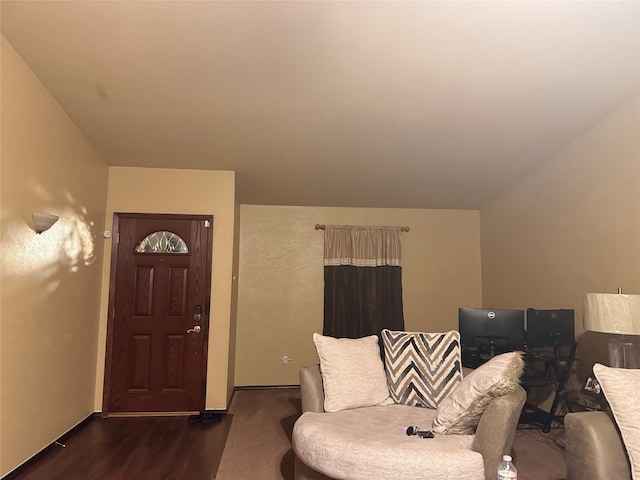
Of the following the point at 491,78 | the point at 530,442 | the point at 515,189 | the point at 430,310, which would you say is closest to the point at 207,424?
the point at 530,442

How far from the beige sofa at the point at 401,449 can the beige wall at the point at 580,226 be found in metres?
1.98

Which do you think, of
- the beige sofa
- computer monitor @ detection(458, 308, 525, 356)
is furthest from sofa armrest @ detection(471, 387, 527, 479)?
computer monitor @ detection(458, 308, 525, 356)

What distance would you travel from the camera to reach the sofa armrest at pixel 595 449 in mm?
1859

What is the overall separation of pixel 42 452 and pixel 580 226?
476 centimetres

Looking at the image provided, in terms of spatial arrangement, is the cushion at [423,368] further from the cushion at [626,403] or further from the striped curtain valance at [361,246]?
the striped curtain valance at [361,246]

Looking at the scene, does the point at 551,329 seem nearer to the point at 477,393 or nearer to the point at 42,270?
the point at 477,393

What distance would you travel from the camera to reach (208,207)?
4.51m

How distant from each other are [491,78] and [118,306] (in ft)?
12.8

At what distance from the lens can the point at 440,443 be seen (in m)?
2.18

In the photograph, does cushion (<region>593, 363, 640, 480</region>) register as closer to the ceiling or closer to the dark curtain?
the ceiling

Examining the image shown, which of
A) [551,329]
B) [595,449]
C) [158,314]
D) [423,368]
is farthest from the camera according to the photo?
[158,314]

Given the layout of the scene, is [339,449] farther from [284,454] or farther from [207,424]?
[207,424]

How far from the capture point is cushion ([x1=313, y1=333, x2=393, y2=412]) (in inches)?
110

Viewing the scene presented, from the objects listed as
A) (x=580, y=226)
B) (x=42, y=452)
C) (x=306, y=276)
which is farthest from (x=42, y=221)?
(x=580, y=226)
